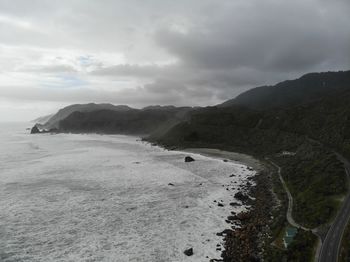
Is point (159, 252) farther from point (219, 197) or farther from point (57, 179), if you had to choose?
point (57, 179)

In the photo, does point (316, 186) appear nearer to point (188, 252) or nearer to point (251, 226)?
point (251, 226)

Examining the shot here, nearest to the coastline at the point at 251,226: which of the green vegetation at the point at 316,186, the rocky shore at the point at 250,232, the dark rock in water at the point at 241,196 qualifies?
the rocky shore at the point at 250,232

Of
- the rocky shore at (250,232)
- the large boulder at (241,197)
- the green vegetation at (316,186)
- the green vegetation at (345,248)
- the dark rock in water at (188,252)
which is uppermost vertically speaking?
the green vegetation at (316,186)

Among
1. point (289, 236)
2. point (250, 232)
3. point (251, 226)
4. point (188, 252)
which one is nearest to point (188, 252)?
point (188, 252)

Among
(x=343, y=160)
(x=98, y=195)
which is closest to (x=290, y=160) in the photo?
(x=343, y=160)

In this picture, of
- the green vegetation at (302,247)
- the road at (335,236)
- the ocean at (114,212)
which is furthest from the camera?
the ocean at (114,212)

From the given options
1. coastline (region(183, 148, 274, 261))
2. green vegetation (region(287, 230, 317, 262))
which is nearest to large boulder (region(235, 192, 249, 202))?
coastline (region(183, 148, 274, 261))

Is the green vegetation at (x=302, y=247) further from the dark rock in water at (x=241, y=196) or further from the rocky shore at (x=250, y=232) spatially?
the dark rock in water at (x=241, y=196)

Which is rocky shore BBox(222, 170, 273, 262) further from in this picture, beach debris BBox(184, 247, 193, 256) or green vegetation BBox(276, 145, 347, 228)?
green vegetation BBox(276, 145, 347, 228)
